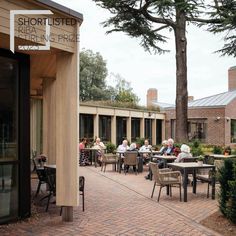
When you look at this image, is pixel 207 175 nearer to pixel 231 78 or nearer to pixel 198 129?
pixel 198 129

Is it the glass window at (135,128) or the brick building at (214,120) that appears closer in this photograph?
the brick building at (214,120)

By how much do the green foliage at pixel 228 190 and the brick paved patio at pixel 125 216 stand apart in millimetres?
499

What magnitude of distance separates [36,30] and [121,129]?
71.6 ft

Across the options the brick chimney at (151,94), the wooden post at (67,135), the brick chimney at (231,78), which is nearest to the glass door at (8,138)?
the wooden post at (67,135)

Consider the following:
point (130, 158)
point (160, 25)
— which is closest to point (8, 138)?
point (130, 158)

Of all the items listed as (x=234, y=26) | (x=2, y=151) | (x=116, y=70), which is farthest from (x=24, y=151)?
(x=116, y=70)

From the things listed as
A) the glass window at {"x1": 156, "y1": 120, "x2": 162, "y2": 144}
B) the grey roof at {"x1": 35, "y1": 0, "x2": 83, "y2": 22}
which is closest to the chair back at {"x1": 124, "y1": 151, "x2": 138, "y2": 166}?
the grey roof at {"x1": 35, "y1": 0, "x2": 83, "y2": 22}

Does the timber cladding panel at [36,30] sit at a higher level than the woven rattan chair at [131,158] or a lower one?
higher

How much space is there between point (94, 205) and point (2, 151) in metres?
2.56

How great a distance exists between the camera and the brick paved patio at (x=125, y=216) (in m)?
5.90

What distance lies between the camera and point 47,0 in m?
5.72

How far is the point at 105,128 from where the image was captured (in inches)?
1013

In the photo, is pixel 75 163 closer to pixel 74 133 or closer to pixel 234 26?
pixel 74 133

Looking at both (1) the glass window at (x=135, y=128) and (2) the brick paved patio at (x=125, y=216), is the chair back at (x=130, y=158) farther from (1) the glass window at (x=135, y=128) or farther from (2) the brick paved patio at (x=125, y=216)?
(1) the glass window at (x=135, y=128)
